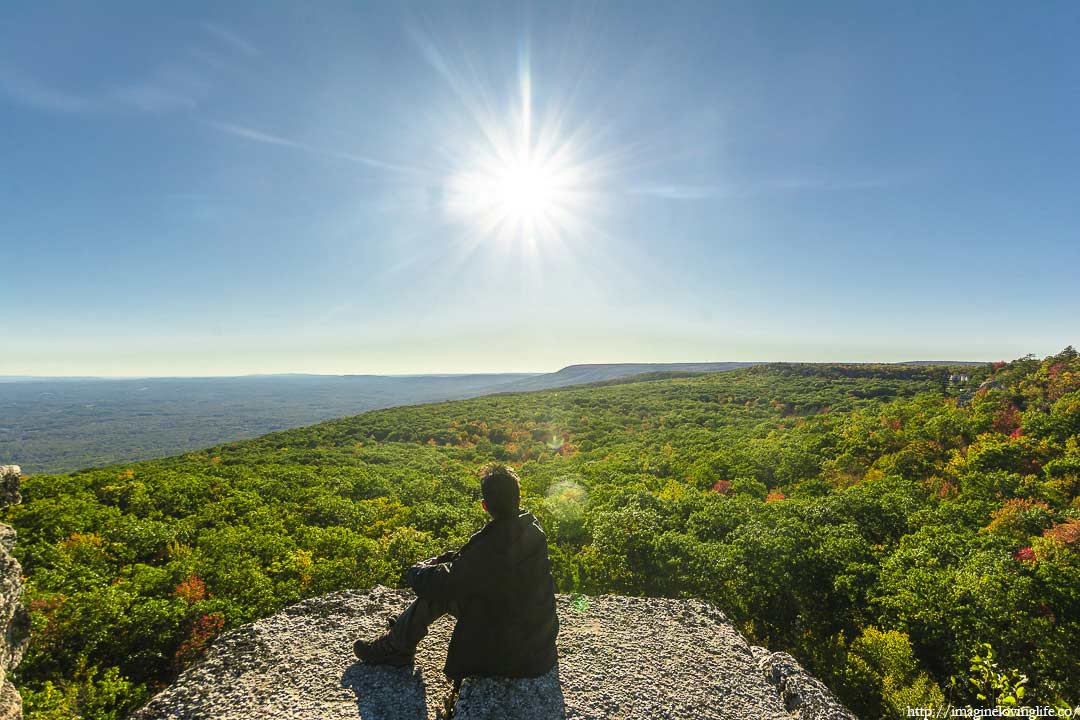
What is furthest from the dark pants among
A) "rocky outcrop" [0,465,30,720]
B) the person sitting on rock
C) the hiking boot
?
"rocky outcrop" [0,465,30,720]

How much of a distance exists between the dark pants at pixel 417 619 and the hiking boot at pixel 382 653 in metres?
0.24

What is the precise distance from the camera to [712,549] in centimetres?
966

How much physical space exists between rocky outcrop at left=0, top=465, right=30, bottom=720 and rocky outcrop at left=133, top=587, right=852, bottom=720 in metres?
1.32

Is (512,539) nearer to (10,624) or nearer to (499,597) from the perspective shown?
(499,597)

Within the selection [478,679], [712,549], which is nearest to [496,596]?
[478,679]

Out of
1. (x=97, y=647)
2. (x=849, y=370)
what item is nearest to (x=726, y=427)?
(x=97, y=647)

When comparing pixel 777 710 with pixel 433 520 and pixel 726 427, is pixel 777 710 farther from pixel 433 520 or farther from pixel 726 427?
pixel 726 427

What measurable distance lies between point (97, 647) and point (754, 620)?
11489 millimetres

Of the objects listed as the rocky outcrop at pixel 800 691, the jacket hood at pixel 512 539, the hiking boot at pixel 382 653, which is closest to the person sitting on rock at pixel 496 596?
the jacket hood at pixel 512 539

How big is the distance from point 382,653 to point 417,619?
1010mm

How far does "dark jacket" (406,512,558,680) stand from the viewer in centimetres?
489

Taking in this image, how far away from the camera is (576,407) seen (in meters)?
48.0

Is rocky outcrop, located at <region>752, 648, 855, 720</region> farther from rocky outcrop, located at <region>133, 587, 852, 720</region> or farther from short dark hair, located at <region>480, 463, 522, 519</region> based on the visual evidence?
short dark hair, located at <region>480, 463, 522, 519</region>

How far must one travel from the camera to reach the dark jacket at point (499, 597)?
4.89 m
